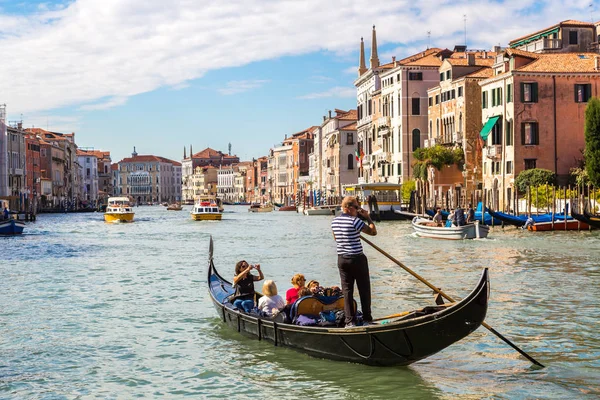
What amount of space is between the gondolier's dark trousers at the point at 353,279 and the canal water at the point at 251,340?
478 mm

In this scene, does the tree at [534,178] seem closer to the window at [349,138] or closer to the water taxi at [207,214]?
the water taxi at [207,214]

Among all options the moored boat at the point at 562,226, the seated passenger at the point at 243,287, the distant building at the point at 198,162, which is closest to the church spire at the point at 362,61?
the moored boat at the point at 562,226

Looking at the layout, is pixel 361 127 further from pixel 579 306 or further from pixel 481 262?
pixel 579 306

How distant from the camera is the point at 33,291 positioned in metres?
13.1

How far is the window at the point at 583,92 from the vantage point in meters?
30.9

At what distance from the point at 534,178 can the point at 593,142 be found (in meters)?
3.14

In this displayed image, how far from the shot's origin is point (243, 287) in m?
8.88

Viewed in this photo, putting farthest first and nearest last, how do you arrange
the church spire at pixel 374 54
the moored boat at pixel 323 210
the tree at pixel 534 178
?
1. the church spire at pixel 374 54
2. the moored boat at pixel 323 210
3. the tree at pixel 534 178

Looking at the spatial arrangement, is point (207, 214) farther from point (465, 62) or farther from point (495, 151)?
point (495, 151)

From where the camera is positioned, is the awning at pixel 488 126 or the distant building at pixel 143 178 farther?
the distant building at pixel 143 178

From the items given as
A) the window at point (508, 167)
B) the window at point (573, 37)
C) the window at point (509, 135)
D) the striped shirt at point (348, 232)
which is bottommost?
the striped shirt at point (348, 232)

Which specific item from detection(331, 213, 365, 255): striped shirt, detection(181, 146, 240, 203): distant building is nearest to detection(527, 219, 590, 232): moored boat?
detection(331, 213, 365, 255): striped shirt

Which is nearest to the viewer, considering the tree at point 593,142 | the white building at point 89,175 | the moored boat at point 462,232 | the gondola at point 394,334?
the gondola at point 394,334

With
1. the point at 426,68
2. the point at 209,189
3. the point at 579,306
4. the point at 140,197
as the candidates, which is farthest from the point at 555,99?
the point at 140,197
